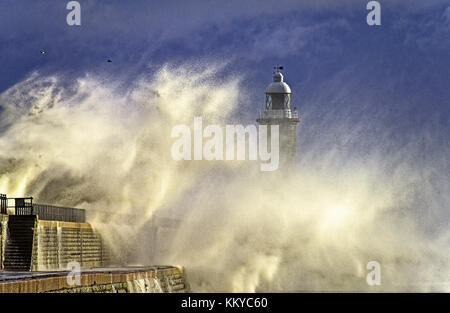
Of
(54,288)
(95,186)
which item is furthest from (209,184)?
(54,288)

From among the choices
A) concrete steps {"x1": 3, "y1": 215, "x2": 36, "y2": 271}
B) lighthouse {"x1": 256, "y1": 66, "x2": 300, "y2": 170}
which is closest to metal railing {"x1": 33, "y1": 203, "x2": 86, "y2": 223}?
concrete steps {"x1": 3, "y1": 215, "x2": 36, "y2": 271}

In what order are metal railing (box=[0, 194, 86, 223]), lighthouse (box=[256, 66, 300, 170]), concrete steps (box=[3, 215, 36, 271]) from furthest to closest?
1. lighthouse (box=[256, 66, 300, 170])
2. metal railing (box=[0, 194, 86, 223])
3. concrete steps (box=[3, 215, 36, 271])

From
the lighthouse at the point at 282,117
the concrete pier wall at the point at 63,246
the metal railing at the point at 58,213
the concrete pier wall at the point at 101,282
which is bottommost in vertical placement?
the concrete pier wall at the point at 101,282

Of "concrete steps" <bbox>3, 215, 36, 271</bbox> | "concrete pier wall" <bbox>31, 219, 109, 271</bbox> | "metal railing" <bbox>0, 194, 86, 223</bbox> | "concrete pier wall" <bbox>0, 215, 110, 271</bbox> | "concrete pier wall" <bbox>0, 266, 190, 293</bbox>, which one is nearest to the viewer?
"concrete pier wall" <bbox>0, 266, 190, 293</bbox>

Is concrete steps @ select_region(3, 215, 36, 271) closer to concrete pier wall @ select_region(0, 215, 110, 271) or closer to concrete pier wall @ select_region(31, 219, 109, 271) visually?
concrete pier wall @ select_region(0, 215, 110, 271)

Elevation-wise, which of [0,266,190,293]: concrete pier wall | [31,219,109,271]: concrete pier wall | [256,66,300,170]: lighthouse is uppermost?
[256,66,300,170]: lighthouse

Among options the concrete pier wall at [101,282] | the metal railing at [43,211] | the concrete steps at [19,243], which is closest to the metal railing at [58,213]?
the metal railing at [43,211]

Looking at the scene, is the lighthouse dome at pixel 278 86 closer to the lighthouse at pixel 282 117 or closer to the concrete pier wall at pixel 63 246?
the lighthouse at pixel 282 117

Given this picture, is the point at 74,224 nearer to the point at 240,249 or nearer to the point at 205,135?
the point at 240,249
